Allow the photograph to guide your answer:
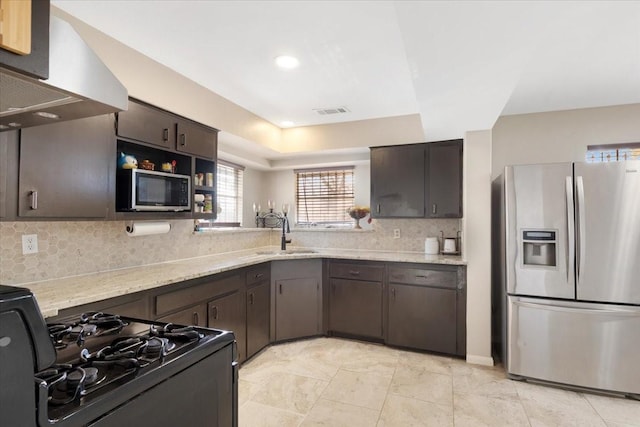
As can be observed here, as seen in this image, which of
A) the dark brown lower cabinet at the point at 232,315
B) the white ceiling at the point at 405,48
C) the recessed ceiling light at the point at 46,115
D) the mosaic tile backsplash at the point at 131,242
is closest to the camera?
the recessed ceiling light at the point at 46,115

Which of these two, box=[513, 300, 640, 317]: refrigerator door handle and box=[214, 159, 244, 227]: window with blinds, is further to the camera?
box=[214, 159, 244, 227]: window with blinds

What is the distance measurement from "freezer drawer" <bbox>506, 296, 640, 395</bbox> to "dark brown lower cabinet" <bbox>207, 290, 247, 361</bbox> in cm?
229

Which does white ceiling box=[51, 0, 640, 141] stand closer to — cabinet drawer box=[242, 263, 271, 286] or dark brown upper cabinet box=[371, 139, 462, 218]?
dark brown upper cabinet box=[371, 139, 462, 218]

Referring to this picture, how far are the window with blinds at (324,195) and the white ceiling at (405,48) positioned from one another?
1.41 m

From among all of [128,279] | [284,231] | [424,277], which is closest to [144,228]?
[128,279]

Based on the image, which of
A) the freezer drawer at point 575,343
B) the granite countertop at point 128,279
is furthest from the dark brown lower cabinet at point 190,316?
the freezer drawer at point 575,343

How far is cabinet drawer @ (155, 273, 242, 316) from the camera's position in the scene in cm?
221

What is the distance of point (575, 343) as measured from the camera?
2656 mm

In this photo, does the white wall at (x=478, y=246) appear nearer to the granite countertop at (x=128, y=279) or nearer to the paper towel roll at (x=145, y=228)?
the granite countertop at (x=128, y=279)

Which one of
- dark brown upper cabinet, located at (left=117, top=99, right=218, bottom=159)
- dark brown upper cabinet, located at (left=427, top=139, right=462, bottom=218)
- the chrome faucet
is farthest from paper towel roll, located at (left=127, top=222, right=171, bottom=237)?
dark brown upper cabinet, located at (left=427, top=139, right=462, bottom=218)

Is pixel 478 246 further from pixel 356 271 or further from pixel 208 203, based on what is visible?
pixel 208 203

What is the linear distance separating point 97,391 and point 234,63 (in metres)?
2.33

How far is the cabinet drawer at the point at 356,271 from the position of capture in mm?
3521

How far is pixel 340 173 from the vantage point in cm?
450
